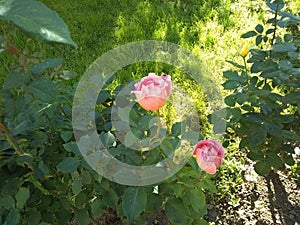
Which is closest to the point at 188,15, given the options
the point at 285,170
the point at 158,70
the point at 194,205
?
the point at 158,70

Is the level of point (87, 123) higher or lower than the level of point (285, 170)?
higher

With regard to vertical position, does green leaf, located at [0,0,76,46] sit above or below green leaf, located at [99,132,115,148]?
above

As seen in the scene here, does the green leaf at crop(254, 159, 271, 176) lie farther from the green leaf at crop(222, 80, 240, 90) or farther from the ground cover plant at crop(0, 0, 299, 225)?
the green leaf at crop(222, 80, 240, 90)

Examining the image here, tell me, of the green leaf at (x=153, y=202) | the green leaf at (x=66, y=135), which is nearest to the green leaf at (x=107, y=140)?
the green leaf at (x=66, y=135)

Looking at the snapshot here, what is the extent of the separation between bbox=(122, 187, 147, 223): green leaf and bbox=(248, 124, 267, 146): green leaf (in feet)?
1.80

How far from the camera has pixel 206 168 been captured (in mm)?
1263

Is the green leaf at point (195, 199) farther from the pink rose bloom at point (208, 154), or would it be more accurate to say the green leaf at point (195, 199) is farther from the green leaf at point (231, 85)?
the green leaf at point (231, 85)

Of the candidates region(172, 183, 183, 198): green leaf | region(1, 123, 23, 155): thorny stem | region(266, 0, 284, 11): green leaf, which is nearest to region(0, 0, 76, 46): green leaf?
region(1, 123, 23, 155): thorny stem

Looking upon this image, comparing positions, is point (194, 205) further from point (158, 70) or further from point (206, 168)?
point (158, 70)

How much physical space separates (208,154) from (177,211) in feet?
0.85

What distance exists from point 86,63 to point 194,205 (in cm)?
169

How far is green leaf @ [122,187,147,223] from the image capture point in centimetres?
127

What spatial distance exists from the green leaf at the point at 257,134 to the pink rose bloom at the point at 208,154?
0.43 m

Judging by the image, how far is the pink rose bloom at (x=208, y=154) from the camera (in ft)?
4.08
